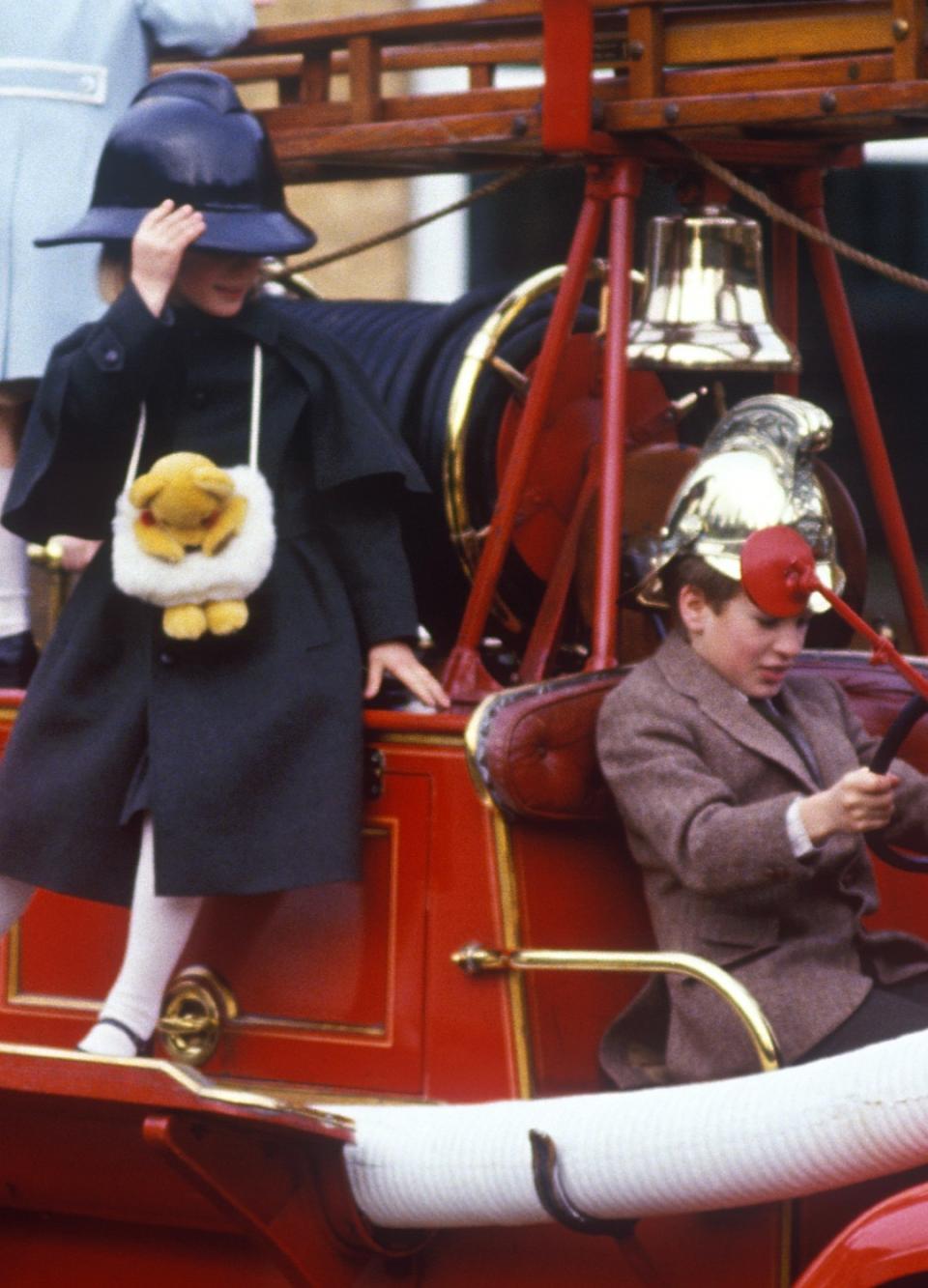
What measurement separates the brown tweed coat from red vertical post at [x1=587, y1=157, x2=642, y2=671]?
13 centimetres

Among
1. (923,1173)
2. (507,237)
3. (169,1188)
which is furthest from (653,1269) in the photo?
(507,237)

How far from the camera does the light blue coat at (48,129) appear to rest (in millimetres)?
3848

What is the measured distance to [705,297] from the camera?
358cm

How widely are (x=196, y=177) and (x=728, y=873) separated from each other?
1.15 m

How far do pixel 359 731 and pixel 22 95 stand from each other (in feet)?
4.40

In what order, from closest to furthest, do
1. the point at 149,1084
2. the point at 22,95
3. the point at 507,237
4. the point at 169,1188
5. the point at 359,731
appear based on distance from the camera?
1. the point at 149,1084
2. the point at 169,1188
3. the point at 359,731
4. the point at 22,95
5. the point at 507,237

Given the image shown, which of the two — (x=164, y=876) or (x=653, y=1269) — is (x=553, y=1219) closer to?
(x=653, y=1269)

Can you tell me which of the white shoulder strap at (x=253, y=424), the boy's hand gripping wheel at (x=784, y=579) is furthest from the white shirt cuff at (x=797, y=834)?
the white shoulder strap at (x=253, y=424)

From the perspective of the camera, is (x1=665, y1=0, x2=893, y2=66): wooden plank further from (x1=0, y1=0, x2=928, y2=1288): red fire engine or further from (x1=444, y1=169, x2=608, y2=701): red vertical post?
(x1=444, y1=169, x2=608, y2=701): red vertical post

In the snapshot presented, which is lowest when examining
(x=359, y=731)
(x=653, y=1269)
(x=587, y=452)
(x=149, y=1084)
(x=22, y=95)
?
(x=653, y=1269)

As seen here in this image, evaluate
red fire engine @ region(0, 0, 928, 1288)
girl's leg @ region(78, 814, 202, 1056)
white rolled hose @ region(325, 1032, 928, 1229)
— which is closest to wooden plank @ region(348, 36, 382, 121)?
red fire engine @ region(0, 0, 928, 1288)

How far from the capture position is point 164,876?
122 inches

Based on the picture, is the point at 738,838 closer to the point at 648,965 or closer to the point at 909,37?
the point at 648,965

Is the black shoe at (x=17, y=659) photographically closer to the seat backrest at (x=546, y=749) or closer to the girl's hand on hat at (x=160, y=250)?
the girl's hand on hat at (x=160, y=250)
